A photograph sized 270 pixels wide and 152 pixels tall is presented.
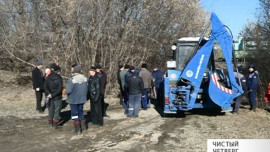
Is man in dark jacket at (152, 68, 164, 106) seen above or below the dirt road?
above

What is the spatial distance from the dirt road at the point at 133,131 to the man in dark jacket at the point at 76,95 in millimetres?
390

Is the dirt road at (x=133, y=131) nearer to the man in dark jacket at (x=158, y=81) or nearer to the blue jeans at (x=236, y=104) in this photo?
the blue jeans at (x=236, y=104)

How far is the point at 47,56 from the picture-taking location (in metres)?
17.5

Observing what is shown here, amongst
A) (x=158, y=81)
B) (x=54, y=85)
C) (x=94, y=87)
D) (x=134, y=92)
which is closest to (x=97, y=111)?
(x=94, y=87)

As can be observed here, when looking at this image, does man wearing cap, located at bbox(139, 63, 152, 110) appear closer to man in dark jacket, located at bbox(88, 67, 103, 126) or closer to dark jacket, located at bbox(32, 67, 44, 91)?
man in dark jacket, located at bbox(88, 67, 103, 126)

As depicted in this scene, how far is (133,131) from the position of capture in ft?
31.9

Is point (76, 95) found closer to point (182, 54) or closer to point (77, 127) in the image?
point (77, 127)

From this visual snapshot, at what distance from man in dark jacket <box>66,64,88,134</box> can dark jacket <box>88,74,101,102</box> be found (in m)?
0.61

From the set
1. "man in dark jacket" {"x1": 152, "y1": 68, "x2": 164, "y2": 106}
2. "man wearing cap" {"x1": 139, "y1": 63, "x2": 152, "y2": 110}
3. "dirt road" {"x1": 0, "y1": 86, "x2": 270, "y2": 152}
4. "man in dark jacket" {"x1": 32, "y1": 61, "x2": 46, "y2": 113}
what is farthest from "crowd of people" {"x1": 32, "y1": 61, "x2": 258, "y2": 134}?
"man in dark jacket" {"x1": 152, "y1": 68, "x2": 164, "y2": 106}

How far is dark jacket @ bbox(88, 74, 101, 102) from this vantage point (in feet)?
33.6

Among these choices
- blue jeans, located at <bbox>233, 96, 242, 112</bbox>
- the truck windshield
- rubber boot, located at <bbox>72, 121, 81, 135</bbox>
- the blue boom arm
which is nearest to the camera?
rubber boot, located at <bbox>72, 121, 81, 135</bbox>

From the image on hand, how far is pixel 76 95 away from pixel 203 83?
464cm

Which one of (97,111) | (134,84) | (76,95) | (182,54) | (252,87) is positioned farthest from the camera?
(252,87)

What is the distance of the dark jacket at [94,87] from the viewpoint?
33.6 ft
